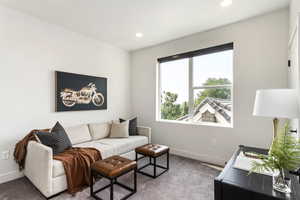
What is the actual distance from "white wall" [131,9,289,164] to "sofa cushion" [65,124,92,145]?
1.89 meters

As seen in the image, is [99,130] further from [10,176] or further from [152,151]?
[10,176]

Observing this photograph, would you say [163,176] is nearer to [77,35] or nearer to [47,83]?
[47,83]

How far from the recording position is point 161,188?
224cm

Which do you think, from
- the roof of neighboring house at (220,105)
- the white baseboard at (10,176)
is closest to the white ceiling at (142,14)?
the roof of neighboring house at (220,105)

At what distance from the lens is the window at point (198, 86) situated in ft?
10.2

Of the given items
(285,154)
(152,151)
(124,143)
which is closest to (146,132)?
(124,143)

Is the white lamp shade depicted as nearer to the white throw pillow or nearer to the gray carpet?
the gray carpet

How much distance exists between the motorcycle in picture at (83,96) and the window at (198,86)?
1.58 meters

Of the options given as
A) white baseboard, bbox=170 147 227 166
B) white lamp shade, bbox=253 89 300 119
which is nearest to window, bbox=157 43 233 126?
white baseboard, bbox=170 147 227 166

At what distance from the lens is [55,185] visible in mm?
2002

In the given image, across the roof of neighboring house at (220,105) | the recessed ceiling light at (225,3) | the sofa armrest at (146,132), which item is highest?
the recessed ceiling light at (225,3)

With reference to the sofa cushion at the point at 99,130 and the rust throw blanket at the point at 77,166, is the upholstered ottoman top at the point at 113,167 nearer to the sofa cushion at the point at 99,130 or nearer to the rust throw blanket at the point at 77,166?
the rust throw blanket at the point at 77,166

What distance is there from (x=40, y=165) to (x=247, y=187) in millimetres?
2380

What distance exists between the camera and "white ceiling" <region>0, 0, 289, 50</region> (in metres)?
2.32
